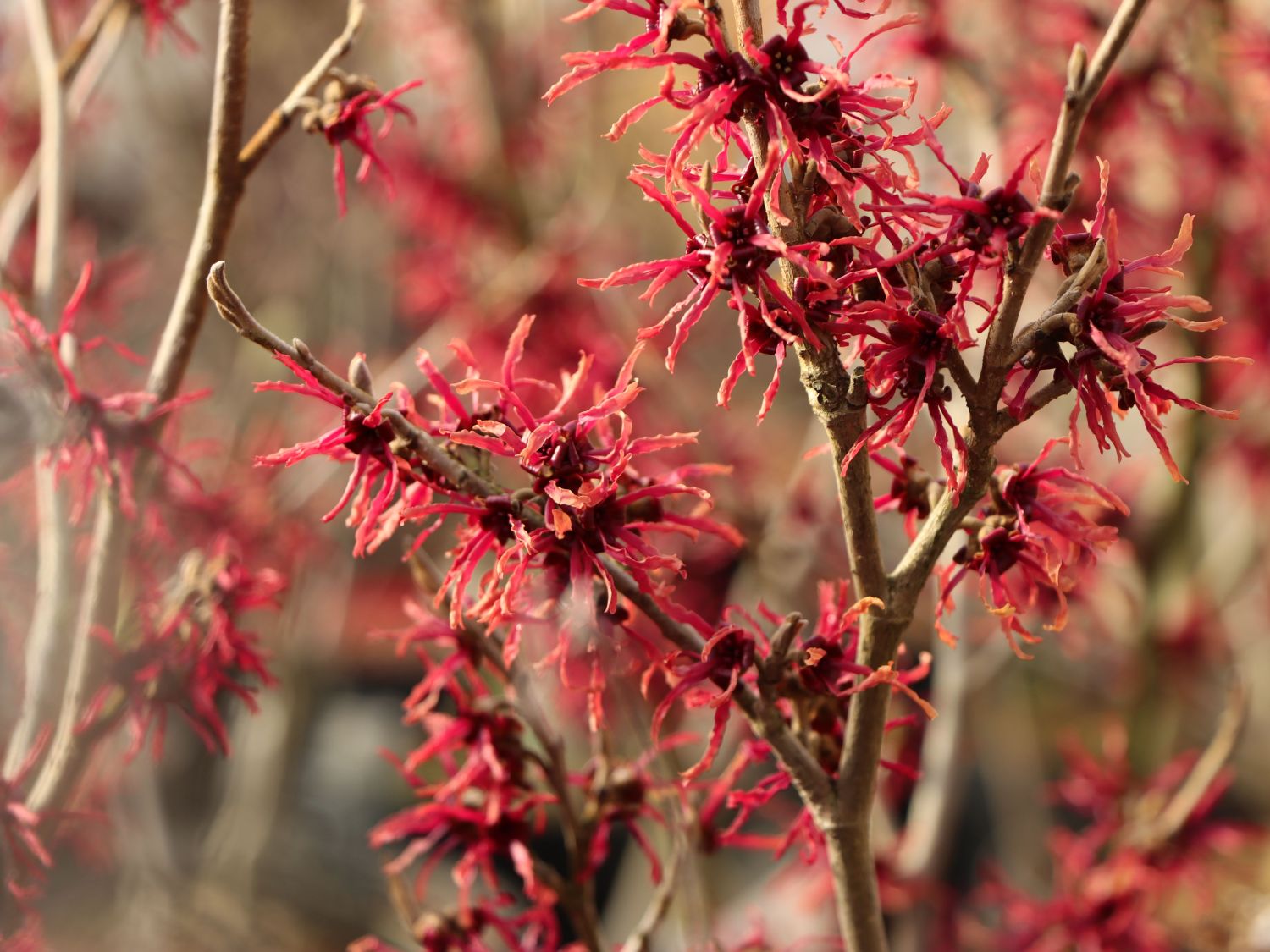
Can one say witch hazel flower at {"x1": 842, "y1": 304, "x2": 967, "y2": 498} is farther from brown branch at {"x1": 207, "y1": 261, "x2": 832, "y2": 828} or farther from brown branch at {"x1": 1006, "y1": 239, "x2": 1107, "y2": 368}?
brown branch at {"x1": 207, "y1": 261, "x2": 832, "y2": 828}

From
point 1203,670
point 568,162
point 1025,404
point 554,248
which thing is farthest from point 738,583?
point 1025,404

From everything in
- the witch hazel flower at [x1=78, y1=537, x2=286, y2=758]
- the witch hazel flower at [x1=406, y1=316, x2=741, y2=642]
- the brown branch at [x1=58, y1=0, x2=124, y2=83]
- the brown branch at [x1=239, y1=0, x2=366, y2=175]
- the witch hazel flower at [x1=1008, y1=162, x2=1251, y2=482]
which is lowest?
the witch hazel flower at [x1=78, y1=537, x2=286, y2=758]

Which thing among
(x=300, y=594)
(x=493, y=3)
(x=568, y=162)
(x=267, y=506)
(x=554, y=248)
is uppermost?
(x=493, y=3)

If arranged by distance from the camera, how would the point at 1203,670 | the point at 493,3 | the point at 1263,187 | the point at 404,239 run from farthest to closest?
the point at 404,239 → the point at 493,3 → the point at 1203,670 → the point at 1263,187

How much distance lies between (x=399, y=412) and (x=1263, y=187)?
2710mm

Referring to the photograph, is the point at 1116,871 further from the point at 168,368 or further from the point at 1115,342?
the point at 168,368

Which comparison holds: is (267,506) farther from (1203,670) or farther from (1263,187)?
(1203,670)

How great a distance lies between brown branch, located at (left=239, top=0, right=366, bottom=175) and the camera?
3.50ft

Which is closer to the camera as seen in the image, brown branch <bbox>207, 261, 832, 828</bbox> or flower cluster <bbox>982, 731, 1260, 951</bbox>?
brown branch <bbox>207, 261, 832, 828</bbox>

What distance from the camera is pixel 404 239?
4664 mm

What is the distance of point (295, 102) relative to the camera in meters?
1.07

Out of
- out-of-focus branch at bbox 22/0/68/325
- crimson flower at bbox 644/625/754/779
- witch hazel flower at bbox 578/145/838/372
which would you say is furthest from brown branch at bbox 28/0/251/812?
crimson flower at bbox 644/625/754/779

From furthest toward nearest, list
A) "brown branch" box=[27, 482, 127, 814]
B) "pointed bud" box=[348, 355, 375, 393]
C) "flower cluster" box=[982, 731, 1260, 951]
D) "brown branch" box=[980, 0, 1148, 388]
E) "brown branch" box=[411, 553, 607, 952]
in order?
"flower cluster" box=[982, 731, 1260, 951]
"brown branch" box=[27, 482, 127, 814]
"brown branch" box=[411, 553, 607, 952]
"pointed bud" box=[348, 355, 375, 393]
"brown branch" box=[980, 0, 1148, 388]

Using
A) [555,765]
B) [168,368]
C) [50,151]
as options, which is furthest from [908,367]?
[50,151]
